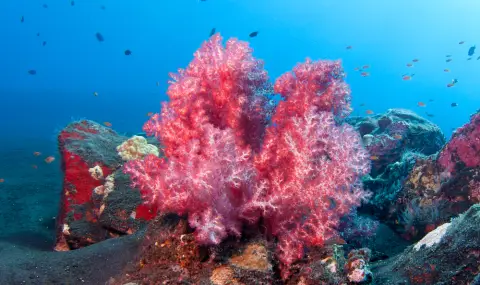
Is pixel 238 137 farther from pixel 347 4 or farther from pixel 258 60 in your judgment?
pixel 347 4

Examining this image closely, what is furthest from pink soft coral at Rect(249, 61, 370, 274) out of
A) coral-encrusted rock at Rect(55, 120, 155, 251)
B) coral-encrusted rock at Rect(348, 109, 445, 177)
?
coral-encrusted rock at Rect(348, 109, 445, 177)

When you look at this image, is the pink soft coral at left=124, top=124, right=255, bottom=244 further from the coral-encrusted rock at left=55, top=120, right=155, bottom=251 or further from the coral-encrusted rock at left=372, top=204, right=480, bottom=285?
the coral-encrusted rock at left=55, top=120, right=155, bottom=251

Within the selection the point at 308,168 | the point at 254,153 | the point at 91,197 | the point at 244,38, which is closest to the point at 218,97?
the point at 254,153

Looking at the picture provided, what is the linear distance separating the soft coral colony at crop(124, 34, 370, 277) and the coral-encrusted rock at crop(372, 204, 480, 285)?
708 millimetres

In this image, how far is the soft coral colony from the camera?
274 cm

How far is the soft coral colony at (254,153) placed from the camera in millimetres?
2738

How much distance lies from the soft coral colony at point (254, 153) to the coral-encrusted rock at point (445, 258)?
2.32ft

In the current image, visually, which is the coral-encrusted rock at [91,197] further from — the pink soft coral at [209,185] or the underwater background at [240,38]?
the underwater background at [240,38]

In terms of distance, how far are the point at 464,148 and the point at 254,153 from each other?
11.4 ft

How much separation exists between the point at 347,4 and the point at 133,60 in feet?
329

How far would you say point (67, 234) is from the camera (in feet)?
15.9

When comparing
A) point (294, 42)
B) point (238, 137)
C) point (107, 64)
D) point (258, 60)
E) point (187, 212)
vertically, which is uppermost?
point (294, 42)

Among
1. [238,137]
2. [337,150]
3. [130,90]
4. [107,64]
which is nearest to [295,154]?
[337,150]

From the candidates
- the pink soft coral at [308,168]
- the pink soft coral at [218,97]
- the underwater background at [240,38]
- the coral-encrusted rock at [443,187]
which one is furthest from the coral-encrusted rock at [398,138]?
the underwater background at [240,38]
